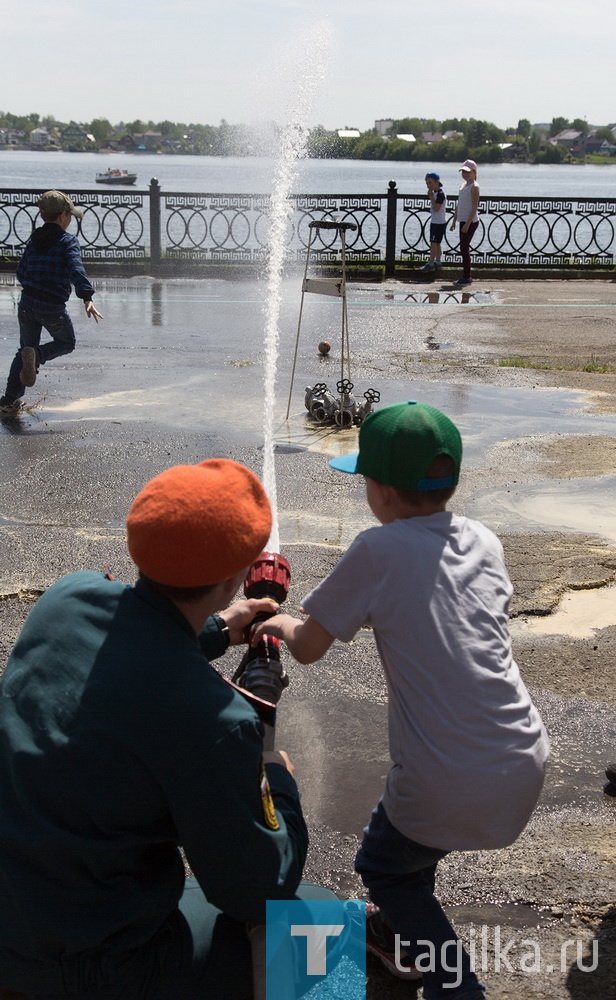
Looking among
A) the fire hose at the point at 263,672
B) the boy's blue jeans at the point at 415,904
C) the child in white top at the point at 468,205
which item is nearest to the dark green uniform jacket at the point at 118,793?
the fire hose at the point at 263,672

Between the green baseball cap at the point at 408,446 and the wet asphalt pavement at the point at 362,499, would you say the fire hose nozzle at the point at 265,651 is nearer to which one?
the green baseball cap at the point at 408,446

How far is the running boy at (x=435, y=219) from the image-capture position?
19.8 meters

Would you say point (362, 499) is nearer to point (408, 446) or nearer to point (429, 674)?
point (408, 446)

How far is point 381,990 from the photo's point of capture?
9.09 ft

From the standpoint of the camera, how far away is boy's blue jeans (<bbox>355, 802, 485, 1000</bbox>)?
255cm

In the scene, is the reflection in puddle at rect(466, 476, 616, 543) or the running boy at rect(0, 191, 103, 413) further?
the running boy at rect(0, 191, 103, 413)

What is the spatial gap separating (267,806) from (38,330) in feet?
24.9

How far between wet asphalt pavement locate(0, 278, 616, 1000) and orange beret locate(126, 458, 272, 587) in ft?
4.57

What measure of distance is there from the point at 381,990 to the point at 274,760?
2.79 ft

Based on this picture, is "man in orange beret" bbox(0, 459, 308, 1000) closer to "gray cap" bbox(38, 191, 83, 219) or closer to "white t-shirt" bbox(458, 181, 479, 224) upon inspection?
"gray cap" bbox(38, 191, 83, 219)

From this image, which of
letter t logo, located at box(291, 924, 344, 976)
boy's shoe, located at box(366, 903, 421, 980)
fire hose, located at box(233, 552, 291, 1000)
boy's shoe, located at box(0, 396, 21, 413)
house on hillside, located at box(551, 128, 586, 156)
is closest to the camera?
fire hose, located at box(233, 552, 291, 1000)

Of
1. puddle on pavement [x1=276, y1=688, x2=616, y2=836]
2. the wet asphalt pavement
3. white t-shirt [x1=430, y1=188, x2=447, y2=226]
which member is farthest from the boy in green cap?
white t-shirt [x1=430, y1=188, x2=447, y2=226]

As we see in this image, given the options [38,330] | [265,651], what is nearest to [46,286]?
[38,330]

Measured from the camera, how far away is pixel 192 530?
6.63 feet
